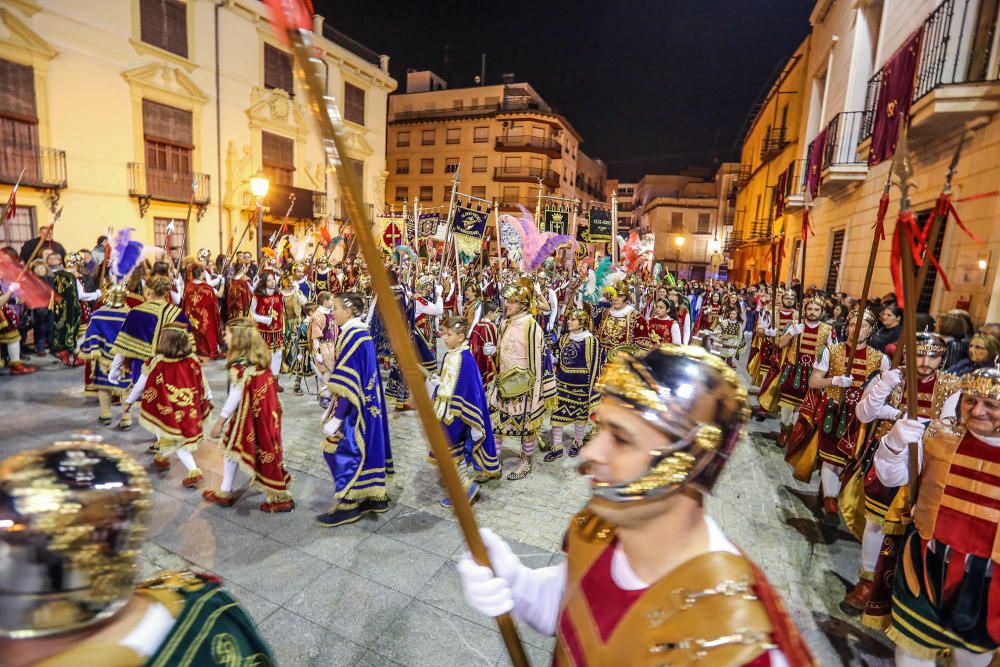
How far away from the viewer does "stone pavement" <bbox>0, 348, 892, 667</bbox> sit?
131 inches

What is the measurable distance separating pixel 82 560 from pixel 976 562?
3.81 metres

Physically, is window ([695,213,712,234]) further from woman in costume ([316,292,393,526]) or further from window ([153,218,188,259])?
woman in costume ([316,292,393,526])

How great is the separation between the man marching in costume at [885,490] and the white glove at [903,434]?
0.17 m

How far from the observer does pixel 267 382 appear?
4.73 m

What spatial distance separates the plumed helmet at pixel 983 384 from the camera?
2.52 meters

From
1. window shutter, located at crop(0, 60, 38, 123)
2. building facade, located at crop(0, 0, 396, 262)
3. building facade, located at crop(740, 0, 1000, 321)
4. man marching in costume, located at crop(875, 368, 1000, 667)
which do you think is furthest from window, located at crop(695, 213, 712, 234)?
man marching in costume, located at crop(875, 368, 1000, 667)

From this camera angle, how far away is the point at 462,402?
515 cm

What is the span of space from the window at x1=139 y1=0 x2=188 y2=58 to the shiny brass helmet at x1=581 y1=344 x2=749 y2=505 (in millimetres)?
24501

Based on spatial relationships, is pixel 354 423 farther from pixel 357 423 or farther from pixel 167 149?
pixel 167 149

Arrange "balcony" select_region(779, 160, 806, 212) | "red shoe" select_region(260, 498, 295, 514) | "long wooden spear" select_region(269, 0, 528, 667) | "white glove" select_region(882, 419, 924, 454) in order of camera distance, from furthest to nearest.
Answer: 1. "balcony" select_region(779, 160, 806, 212)
2. "red shoe" select_region(260, 498, 295, 514)
3. "white glove" select_region(882, 419, 924, 454)
4. "long wooden spear" select_region(269, 0, 528, 667)

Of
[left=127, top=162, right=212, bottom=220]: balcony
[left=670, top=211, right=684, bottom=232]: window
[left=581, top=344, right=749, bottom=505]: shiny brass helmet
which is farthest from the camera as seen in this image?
[left=670, top=211, right=684, bottom=232]: window

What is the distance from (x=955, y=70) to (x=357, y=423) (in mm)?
10100

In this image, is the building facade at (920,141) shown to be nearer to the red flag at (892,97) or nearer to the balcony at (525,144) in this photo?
the red flag at (892,97)

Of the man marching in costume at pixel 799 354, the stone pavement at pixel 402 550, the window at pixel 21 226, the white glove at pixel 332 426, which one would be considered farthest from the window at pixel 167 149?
the man marching in costume at pixel 799 354
